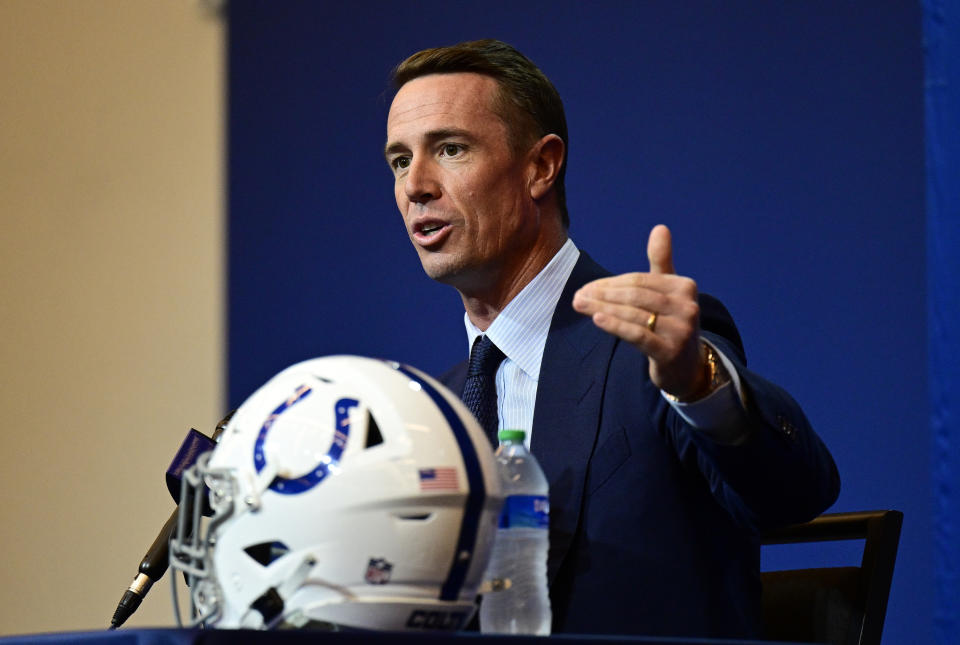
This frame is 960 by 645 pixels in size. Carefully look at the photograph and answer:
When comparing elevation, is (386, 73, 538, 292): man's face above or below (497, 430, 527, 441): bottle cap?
above

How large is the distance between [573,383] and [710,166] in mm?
1052

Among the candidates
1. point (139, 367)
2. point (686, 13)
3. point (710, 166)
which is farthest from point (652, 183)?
point (139, 367)

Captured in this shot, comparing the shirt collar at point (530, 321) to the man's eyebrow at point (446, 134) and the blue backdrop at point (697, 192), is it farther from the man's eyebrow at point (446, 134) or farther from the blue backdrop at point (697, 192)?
the blue backdrop at point (697, 192)

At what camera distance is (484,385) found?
172 centimetres

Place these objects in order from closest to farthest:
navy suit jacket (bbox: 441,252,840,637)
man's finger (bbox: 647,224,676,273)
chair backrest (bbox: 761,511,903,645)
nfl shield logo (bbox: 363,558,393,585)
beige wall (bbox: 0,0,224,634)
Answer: nfl shield logo (bbox: 363,558,393,585) → man's finger (bbox: 647,224,676,273) → navy suit jacket (bbox: 441,252,840,637) → chair backrest (bbox: 761,511,903,645) → beige wall (bbox: 0,0,224,634)

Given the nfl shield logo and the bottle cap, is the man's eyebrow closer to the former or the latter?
the bottle cap

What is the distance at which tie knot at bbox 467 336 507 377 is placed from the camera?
5.71 ft

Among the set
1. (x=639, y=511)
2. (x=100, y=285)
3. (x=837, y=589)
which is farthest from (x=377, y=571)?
(x=100, y=285)

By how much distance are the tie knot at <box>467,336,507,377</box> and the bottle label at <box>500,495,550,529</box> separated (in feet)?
1.48

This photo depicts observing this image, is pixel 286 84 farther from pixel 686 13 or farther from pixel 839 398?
pixel 839 398

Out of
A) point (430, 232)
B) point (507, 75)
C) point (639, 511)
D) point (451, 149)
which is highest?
point (507, 75)

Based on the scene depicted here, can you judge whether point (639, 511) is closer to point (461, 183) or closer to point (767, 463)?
point (767, 463)

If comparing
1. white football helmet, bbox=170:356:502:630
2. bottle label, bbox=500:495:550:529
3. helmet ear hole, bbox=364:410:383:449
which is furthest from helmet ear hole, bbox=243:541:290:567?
bottle label, bbox=500:495:550:529

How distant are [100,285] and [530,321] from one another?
6.60 ft
